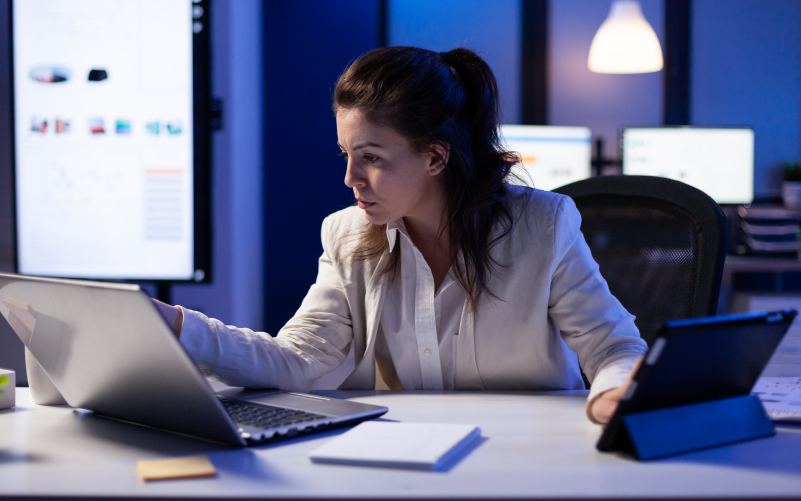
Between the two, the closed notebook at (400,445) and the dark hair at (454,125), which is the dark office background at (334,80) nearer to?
the dark hair at (454,125)

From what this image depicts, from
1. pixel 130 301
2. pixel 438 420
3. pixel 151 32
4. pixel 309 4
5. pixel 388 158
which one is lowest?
pixel 438 420

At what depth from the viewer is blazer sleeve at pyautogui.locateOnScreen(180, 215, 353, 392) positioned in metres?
0.98

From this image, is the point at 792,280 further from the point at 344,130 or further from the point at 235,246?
the point at 344,130

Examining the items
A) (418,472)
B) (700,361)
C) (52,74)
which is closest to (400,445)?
(418,472)

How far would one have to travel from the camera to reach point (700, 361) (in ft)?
2.27

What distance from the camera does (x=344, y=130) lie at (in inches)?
44.8

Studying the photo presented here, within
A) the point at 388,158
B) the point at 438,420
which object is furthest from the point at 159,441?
the point at 388,158

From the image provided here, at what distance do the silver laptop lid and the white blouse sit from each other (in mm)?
484

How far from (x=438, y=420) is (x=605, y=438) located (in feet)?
0.74

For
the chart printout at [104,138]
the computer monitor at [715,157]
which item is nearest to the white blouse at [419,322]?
the chart printout at [104,138]

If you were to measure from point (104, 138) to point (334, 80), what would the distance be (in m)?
1.37

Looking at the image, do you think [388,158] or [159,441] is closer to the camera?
[159,441]

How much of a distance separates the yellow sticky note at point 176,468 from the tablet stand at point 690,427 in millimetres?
402

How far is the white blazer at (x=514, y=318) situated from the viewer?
3.55 feet
